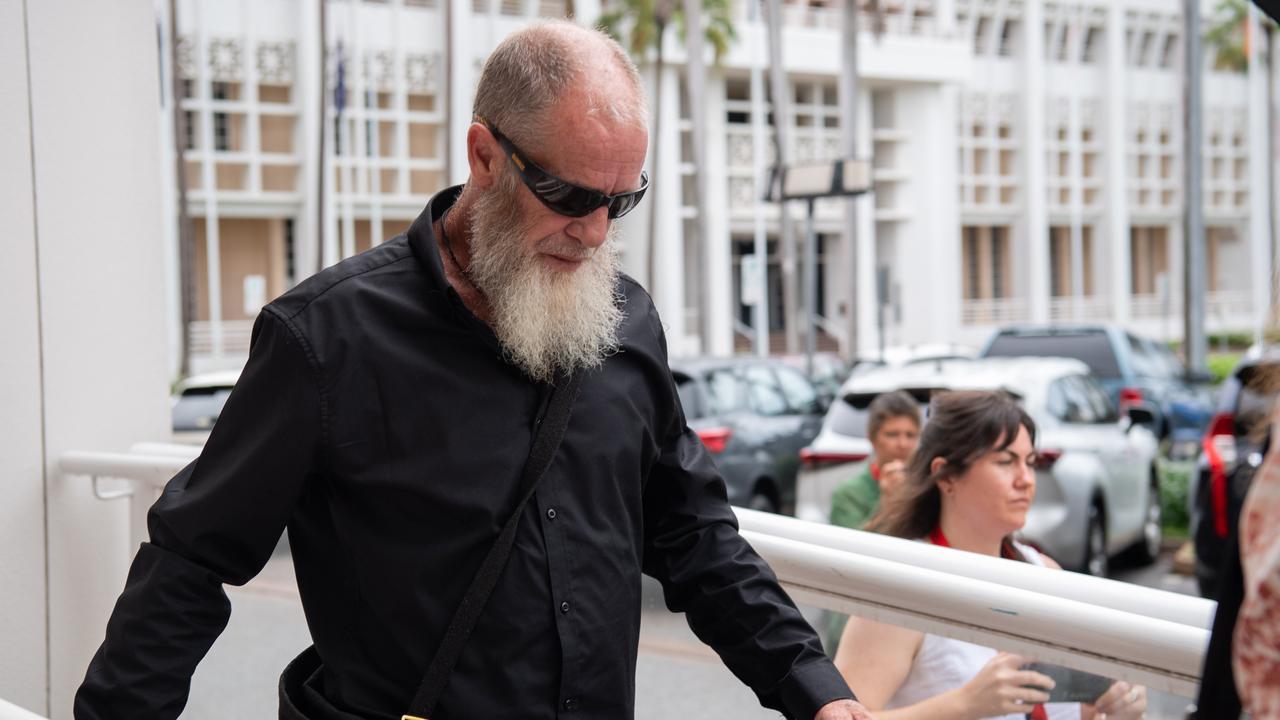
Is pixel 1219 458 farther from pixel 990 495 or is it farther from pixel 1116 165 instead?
pixel 1116 165

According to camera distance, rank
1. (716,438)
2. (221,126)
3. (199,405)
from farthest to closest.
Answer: (221,126) < (199,405) < (716,438)

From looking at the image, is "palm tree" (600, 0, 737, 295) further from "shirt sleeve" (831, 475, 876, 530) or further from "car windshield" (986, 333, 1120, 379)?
"shirt sleeve" (831, 475, 876, 530)

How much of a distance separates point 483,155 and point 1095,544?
26.2ft

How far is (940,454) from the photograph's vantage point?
381 centimetres

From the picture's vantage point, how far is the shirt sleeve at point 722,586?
6.98 ft

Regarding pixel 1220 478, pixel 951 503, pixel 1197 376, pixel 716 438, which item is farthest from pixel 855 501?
pixel 1197 376

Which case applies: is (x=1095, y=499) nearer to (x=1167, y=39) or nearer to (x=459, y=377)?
(x=459, y=377)

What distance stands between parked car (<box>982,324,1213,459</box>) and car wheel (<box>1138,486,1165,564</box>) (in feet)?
17.6

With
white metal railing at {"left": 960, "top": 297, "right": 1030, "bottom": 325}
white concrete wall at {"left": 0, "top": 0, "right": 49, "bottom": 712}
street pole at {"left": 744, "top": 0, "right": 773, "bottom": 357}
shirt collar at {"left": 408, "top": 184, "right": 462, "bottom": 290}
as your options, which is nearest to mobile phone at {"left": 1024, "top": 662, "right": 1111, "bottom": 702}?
shirt collar at {"left": 408, "top": 184, "right": 462, "bottom": 290}

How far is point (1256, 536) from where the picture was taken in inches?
40.6

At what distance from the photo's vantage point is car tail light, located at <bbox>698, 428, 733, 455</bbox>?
1055 cm

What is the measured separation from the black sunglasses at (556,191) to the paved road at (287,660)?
0.83 meters

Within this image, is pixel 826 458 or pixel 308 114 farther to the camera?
pixel 308 114

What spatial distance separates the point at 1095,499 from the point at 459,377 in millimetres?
8017
